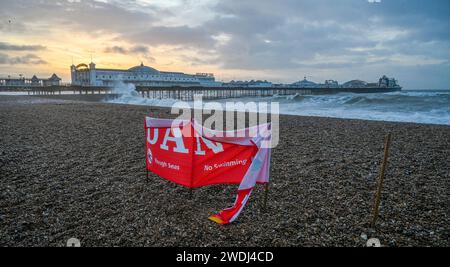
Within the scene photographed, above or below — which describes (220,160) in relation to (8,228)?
above

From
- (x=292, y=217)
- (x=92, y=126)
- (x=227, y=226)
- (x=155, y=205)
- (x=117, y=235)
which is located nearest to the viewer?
(x=117, y=235)

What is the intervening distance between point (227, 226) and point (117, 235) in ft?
4.37

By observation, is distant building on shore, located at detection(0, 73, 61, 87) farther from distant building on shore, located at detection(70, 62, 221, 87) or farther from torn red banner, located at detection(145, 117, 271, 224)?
torn red banner, located at detection(145, 117, 271, 224)

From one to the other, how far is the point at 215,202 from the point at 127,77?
90.9 m

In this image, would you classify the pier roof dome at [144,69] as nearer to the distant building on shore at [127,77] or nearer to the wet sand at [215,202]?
the distant building on shore at [127,77]

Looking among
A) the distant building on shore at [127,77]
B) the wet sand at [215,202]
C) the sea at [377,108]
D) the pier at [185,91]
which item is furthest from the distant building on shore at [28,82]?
the wet sand at [215,202]

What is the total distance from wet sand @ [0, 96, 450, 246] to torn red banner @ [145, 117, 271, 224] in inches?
17.2

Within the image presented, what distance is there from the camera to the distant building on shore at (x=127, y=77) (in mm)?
79312

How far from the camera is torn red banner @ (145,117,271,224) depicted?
3.49 metres

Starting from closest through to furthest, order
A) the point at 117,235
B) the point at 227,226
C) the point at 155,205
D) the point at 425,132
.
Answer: the point at 117,235 → the point at 227,226 → the point at 155,205 → the point at 425,132
